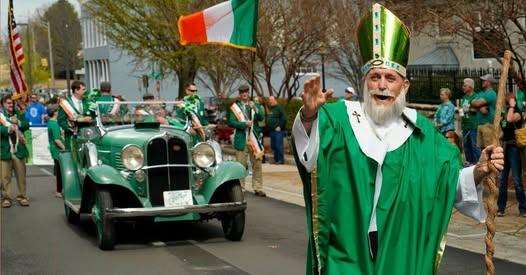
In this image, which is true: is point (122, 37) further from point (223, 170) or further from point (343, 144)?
point (343, 144)

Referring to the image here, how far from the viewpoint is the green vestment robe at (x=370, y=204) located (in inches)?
193

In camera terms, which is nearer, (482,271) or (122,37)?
(482,271)

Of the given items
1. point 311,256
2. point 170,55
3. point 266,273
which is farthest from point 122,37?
point 311,256

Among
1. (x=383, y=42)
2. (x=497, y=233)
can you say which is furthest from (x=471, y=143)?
(x=383, y=42)

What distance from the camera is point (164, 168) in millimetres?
11875

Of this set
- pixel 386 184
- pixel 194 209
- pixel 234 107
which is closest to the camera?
pixel 386 184

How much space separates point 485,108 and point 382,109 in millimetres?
10847

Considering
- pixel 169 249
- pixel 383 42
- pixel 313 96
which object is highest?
pixel 383 42

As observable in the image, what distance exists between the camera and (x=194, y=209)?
37.9 feet

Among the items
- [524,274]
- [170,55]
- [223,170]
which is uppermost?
[170,55]

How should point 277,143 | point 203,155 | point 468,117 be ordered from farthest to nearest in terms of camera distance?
point 277,143 < point 468,117 < point 203,155

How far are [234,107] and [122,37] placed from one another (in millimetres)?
15573

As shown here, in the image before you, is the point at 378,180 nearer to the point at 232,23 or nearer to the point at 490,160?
the point at 490,160

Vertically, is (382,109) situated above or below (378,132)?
above
